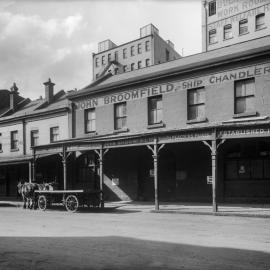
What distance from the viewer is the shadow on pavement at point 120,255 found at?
246 inches

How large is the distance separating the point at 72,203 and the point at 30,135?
12.2 metres

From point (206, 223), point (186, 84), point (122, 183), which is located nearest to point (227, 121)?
point (186, 84)

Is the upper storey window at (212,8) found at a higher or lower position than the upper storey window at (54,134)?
higher

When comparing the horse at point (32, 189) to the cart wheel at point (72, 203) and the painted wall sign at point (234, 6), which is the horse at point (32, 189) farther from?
the painted wall sign at point (234, 6)

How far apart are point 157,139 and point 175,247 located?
26.7 ft

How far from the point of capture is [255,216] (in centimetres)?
1288

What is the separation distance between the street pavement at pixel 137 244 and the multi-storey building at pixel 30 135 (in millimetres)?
11695

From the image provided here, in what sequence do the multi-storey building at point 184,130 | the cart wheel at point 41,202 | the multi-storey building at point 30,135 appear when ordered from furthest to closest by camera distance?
the multi-storey building at point 30,135, the cart wheel at point 41,202, the multi-storey building at point 184,130

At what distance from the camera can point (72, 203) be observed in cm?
1580

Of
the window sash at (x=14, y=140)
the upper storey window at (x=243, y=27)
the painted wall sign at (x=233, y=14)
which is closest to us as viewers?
the window sash at (x=14, y=140)

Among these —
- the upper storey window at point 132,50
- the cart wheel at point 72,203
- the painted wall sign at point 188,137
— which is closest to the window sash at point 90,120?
the cart wheel at point 72,203

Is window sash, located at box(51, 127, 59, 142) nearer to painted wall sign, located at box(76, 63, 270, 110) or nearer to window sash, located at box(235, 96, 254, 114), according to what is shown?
painted wall sign, located at box(76, 63, 270, 110)

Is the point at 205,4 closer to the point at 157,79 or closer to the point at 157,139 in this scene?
the point at 157,79

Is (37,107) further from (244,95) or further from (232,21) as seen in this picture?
(232,21)
